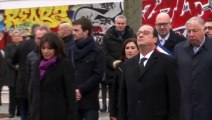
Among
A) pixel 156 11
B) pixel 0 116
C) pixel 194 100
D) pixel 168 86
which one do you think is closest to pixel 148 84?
pixel 168 86

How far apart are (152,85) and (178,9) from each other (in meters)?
10.9

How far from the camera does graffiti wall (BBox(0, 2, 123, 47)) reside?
1739cm

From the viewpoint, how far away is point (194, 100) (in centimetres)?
707

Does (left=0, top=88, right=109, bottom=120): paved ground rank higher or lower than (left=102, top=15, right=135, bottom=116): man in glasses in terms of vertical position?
lower

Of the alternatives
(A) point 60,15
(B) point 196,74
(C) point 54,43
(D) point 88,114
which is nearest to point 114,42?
(D) point 88,114

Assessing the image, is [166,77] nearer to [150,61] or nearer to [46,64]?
[150,61]

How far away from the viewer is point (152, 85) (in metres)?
6.15

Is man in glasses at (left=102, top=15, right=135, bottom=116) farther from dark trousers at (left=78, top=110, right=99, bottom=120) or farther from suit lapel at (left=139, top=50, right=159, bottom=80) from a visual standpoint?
suit lapel at (left=139, top=50, right=159, bottom=80)

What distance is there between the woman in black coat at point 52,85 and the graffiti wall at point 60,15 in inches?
408

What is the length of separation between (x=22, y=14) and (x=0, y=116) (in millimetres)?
5050

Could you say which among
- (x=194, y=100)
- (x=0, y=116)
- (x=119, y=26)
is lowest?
(x=0, y=116)

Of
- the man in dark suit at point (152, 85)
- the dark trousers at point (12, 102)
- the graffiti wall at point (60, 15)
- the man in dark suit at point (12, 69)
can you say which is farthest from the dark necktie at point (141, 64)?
the graffiti wall at point (60, 15)

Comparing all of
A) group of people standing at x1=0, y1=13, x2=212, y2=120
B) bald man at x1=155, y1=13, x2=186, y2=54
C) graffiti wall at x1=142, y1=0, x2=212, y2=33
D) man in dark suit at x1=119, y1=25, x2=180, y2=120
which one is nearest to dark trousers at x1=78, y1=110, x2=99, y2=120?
group of people standing at x1=0, y1=13, x2=212, y2=120

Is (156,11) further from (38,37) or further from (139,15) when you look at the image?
(38,37)
